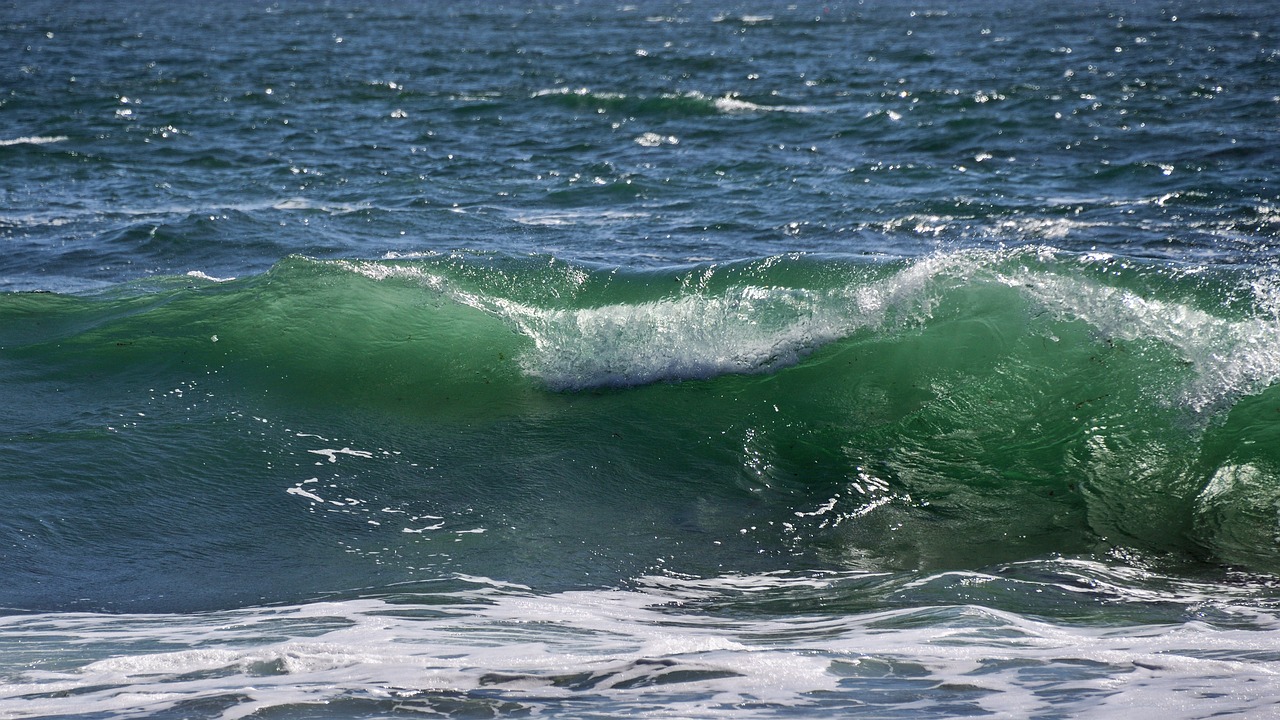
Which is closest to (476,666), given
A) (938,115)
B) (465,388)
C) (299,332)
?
(465,388)

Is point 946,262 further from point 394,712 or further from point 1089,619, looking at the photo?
point 394,712

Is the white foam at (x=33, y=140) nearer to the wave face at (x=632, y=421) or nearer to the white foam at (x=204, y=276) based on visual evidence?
the white foam at (x=204, y=276)

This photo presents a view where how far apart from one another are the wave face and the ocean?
0.03 m

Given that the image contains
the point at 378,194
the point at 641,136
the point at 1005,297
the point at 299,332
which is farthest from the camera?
the point at 641,136

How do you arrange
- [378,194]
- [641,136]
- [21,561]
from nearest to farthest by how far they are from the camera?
[21,561]
[378,194]
[641,136]

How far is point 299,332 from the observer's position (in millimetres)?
7879

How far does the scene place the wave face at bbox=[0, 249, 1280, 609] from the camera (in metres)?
5.52

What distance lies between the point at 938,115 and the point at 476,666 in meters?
14.3

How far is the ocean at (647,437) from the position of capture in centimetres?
421

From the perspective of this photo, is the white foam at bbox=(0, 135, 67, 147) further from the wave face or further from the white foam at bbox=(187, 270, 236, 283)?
the wave face

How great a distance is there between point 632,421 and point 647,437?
0.20 m

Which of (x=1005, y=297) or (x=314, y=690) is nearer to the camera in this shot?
(x=314, y=690)

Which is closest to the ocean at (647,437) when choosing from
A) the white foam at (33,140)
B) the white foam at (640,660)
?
the white foam at (640,660)

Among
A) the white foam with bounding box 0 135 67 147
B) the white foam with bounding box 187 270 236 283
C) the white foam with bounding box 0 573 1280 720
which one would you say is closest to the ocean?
the white foam with bounding box 0 573 1280 720
